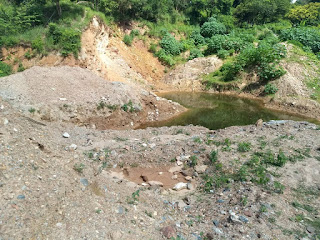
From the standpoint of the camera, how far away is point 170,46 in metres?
25.7

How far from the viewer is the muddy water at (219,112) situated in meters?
14.7

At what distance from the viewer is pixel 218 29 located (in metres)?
27.9

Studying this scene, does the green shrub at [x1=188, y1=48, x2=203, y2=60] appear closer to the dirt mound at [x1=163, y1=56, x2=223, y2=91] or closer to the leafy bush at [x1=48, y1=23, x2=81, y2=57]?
the dirt mound at [x1=163, y1=56, x2=223, y2=91]

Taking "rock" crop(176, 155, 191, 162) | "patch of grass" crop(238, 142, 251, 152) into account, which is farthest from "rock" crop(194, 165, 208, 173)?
"patch of grass" crop(238, 142, 251, 152)

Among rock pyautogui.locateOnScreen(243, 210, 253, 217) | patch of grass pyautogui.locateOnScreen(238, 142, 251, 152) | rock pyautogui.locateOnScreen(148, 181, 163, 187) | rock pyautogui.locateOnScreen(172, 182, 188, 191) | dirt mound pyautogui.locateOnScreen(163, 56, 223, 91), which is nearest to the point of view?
rock pyautogui.locateOnScreen(243, 210, 253, 217)

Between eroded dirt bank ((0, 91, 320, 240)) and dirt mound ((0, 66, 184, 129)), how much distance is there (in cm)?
135

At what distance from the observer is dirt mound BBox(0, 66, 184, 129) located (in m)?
11.6

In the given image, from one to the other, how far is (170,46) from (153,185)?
67.4ft

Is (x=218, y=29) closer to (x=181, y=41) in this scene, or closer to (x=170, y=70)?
(x=181, y=41)

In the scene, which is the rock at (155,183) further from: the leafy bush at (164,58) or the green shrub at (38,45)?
the leafy bush at (164,58)

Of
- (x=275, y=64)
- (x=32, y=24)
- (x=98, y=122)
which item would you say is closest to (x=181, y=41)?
(x=275, y=64)

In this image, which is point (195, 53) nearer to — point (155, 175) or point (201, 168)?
point (201, 168)

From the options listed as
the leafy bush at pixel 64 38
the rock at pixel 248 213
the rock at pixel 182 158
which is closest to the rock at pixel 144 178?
the rock at pixel 182 158

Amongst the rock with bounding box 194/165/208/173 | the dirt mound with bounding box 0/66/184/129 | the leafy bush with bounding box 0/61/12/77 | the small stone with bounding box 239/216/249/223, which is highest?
the small stone with bounding box 239/216/249/223
